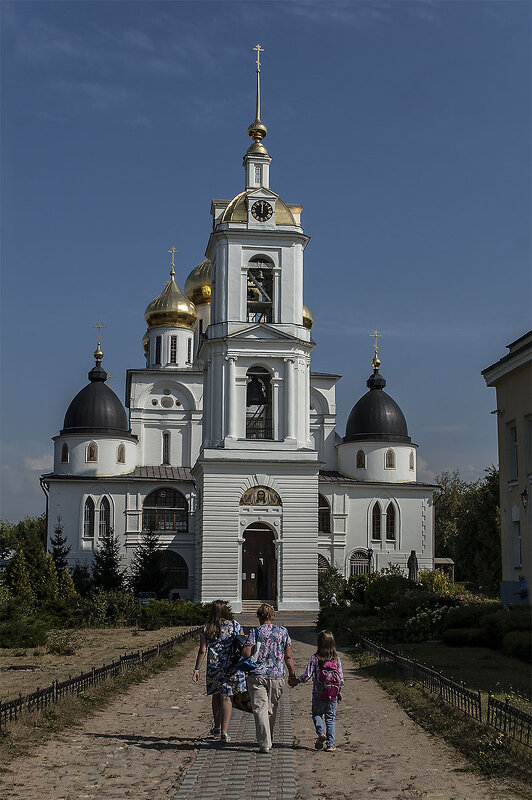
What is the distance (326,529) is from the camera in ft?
173

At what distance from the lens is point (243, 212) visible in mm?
43000

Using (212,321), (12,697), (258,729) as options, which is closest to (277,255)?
(212,321)

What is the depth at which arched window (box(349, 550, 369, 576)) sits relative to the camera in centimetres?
5241

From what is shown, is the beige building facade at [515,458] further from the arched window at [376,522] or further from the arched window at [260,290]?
the arched window at [376,522]

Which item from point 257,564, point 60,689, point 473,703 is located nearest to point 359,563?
point 257,564

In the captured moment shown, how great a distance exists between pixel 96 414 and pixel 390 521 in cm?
1689

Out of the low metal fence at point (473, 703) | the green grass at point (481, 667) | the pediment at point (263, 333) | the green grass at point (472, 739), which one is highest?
the pediment at point (263, 333)

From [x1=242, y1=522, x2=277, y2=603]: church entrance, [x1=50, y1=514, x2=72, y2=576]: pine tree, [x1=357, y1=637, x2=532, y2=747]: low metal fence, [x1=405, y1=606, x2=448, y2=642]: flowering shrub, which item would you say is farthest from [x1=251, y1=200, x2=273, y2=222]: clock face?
[x1=357, y1=637, x2=532, y2=747]: low metal fence

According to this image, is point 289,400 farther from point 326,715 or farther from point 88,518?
point 326,715

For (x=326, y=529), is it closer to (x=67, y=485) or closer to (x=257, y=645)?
(x=67, y=485)

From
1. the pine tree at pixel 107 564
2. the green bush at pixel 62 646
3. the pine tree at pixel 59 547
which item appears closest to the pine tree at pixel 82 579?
the pine tree at pixel 107 564

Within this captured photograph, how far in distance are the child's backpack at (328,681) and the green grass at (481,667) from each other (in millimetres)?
2723

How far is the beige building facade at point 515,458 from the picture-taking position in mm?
19812

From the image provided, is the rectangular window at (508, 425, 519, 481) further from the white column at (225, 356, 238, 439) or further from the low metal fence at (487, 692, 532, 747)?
the white column at (225, 356, 238, 439)
